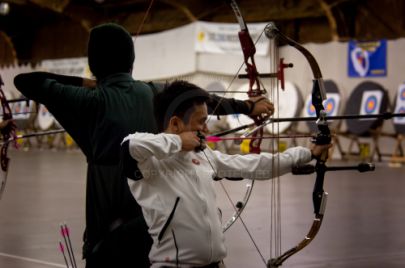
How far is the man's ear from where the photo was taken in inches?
66.6

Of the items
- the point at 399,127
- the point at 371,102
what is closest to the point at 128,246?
the point at 399,127

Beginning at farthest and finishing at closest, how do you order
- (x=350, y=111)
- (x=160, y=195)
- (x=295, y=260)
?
(x=350, y=111)
(x=295, y=260)
(x=160, y=195)

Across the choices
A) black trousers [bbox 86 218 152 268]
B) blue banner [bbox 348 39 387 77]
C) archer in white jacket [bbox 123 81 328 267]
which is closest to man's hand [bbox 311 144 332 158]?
archer in white jacket [bbox 123 81 328 267]

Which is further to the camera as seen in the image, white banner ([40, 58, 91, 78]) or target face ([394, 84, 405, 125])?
white banner ([40, 58, 91, 78])

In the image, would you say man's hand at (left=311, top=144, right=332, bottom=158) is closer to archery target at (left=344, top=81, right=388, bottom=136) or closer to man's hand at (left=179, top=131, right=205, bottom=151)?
man's hand at (left=179, top=131, right=205, bottom=151)

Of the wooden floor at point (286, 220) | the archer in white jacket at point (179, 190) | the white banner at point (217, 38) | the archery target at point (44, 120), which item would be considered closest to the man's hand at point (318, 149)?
the archer in white jacket at point (179, 190)

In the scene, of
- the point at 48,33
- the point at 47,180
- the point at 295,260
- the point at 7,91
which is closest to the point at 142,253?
the point at 295,260

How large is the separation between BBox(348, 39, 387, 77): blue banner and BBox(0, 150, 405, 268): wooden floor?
7.23ft

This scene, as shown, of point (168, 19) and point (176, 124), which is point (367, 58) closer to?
point (168, 19)

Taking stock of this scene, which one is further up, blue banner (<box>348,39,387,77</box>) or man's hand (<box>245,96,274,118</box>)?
man's hand (<box>245,96,274,118</box>)

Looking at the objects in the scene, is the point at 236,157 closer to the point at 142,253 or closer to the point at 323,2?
the point at 142,253

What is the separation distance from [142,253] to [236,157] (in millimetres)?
320

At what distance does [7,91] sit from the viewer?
1246 cm

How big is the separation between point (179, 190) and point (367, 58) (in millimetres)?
8039
